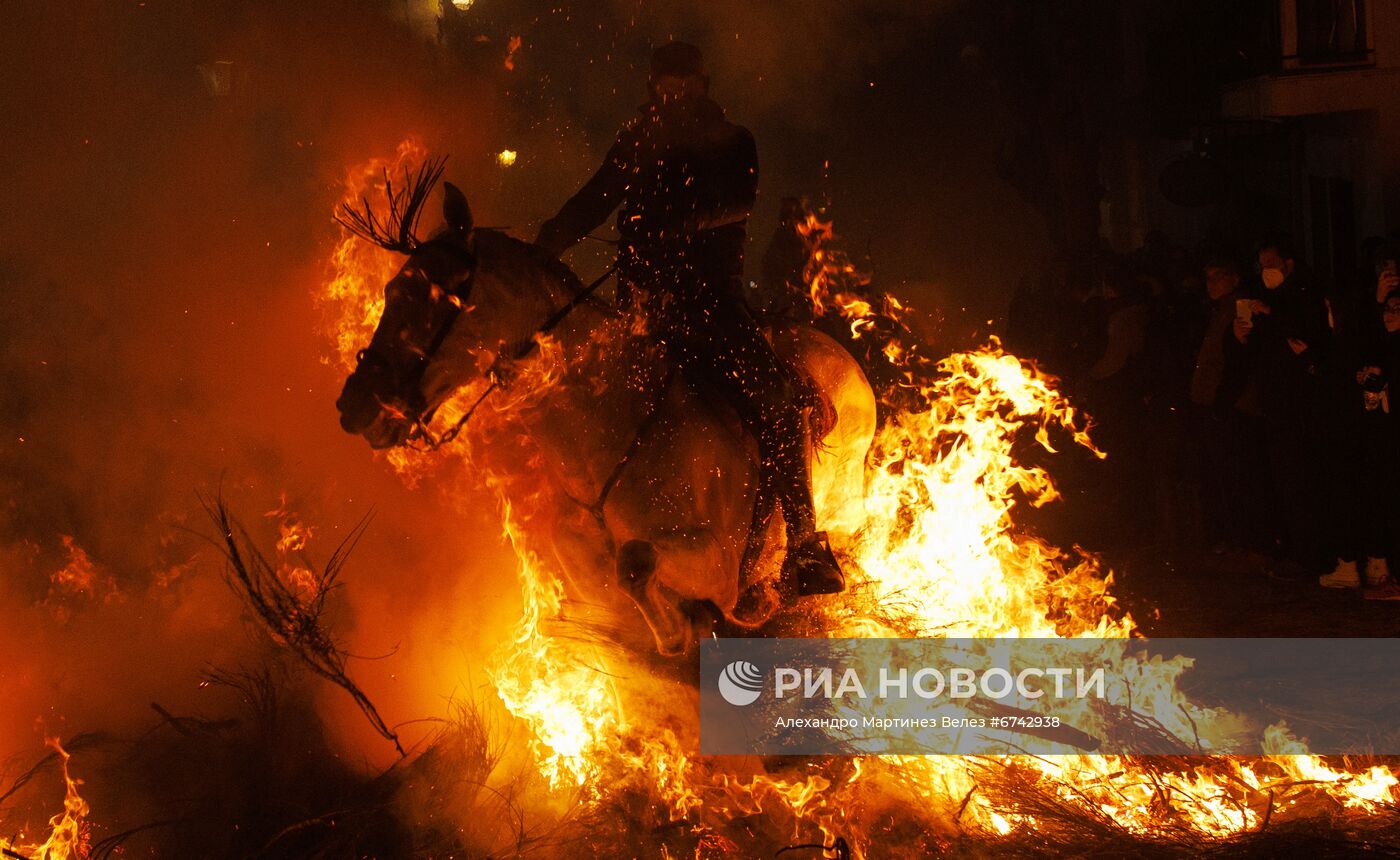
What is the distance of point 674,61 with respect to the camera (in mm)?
5457

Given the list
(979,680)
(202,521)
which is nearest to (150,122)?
(202,521)

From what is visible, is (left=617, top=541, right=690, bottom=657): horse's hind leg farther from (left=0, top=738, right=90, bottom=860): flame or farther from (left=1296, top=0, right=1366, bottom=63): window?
(left=1296, top=0, right=1366, bottom=63): window

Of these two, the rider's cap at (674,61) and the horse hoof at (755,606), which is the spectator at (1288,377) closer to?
the horse hoof at (755,606)

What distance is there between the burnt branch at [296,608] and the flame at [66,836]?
105 cm

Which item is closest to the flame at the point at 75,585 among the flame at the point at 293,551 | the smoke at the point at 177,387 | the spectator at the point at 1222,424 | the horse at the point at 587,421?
the smoke at the point at 177,387

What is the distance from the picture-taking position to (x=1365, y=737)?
5.81 metres

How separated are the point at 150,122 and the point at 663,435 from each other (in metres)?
3.76

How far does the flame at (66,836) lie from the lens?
491 cm

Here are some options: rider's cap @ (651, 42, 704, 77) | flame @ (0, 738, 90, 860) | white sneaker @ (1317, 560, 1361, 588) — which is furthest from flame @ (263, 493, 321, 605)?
white sneaker @ (1317, 560, 1361, 588)

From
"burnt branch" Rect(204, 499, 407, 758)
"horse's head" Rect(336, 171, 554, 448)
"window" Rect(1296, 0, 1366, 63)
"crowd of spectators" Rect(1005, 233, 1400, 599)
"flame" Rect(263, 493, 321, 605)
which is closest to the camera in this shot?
"horse's head" Rect(336, 171, 554, 448)

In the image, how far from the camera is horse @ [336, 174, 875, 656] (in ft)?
14.6

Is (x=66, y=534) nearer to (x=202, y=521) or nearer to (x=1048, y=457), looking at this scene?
(x=202, y=521)

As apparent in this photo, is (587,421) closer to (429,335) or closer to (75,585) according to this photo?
(429,335)

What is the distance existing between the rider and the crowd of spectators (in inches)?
207
